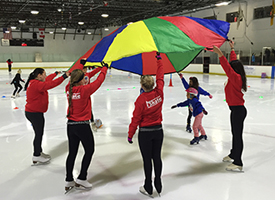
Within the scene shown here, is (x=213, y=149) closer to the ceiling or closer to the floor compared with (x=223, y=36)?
closer to the floor

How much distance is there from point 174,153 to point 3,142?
338 centimetres

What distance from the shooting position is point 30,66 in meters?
32.5

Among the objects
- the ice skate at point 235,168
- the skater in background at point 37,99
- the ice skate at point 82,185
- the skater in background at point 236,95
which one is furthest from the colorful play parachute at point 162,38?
the ice skate at point 235,168

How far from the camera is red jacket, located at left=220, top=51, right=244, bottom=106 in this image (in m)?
3.35

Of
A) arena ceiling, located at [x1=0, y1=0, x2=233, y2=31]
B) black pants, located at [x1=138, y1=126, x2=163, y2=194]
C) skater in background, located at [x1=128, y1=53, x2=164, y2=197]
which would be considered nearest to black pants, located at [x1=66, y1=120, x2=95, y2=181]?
skater in background, located at [x1=128, y1=53, x2=164, y2=197]

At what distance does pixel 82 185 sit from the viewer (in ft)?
10.4

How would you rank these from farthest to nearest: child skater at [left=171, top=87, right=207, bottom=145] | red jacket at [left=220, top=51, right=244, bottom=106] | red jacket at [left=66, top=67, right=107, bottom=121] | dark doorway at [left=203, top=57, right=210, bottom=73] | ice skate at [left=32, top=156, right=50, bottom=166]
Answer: dark doorway at [left=203, top=57, right=210, bottom=73], child skater at [left=171, top=87, right=207, bottom=145], ice skate at [left=32, top=156, right=50, bottom=166], red jacket at [left=220, top=51, right=244, bottom=106], red jacket at [left=66, top=67, right=107, bottom=121]

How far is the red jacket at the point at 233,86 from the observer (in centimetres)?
335

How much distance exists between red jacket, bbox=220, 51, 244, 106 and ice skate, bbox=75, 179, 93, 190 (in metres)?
2.20

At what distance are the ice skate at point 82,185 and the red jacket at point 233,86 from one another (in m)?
2.20

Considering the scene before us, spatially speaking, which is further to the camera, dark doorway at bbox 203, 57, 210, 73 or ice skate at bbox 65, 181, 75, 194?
dark doorway at bbox 203, 57, 210, 73

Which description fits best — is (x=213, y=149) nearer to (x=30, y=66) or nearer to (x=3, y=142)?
(x=3, y=142)

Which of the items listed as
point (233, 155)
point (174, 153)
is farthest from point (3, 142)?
point (233, 155)

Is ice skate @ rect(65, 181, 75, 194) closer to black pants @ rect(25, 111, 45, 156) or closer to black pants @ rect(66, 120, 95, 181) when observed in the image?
black pants @ rect(66, 120, 95, 181)
